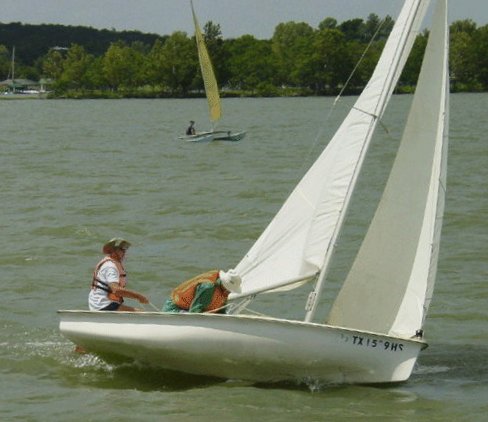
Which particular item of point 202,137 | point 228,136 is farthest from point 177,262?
point 202,137

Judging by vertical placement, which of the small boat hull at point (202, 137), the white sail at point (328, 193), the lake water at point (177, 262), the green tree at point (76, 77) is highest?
the white sail at point (328, 193)

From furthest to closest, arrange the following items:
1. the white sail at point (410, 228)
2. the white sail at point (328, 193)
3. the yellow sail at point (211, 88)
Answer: the yellow sail at point (211, 88) → the white sail at point (410, 228) → the white sail at point (328, 193)

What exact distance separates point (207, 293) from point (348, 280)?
4.97 ft

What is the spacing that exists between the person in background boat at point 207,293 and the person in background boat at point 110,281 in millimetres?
480

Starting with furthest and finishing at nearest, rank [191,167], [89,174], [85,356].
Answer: [191,167] < [89,174] < [85,356]

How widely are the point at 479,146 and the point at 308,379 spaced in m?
35.0

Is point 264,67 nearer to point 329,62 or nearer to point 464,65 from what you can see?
point 329,62

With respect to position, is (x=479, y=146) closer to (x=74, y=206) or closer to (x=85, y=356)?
(x=74, y=206)

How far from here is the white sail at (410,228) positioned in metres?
12.4

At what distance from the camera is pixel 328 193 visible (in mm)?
12219

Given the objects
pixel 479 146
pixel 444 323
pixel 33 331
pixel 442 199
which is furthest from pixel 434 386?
pixel 479 146

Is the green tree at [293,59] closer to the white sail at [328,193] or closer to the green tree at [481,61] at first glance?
the green tree at [481,61]

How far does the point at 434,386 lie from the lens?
12.6 metres

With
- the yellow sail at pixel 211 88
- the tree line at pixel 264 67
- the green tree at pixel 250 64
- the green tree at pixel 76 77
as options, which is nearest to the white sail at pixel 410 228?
the yellow sail at pixel 211 88
